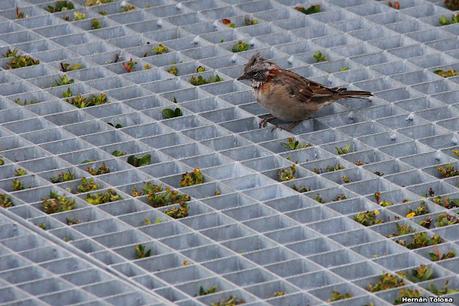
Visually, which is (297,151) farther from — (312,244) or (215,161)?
(312,244)

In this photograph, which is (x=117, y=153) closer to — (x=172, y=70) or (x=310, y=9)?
(x=172, y=70)

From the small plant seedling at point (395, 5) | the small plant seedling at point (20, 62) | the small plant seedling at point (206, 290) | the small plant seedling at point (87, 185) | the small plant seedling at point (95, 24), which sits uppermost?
the small plant seedling at point (395, 5)

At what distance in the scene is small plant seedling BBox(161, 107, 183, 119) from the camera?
7648 millimetres

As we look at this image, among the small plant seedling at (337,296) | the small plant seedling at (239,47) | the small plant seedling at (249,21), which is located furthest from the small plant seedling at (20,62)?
the small plant seedling at (337,296)

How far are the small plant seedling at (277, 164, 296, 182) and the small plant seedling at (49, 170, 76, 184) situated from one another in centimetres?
118

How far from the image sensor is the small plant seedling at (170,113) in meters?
7.65

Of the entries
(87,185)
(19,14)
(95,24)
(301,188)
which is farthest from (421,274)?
(19,14)

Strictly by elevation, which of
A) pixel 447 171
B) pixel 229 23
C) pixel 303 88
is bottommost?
pixel 447 171

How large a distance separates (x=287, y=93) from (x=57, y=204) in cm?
195

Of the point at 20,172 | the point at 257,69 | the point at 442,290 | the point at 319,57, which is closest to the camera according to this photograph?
the point at 442,290

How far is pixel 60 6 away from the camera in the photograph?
891cm

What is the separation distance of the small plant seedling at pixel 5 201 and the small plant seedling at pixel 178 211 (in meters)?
0.85

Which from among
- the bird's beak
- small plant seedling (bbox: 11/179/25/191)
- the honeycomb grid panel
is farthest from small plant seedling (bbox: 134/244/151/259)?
the bird's beak

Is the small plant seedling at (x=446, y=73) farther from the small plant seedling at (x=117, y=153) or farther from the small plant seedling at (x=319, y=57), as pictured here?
the small plant seedling at (x=117, y=153)
